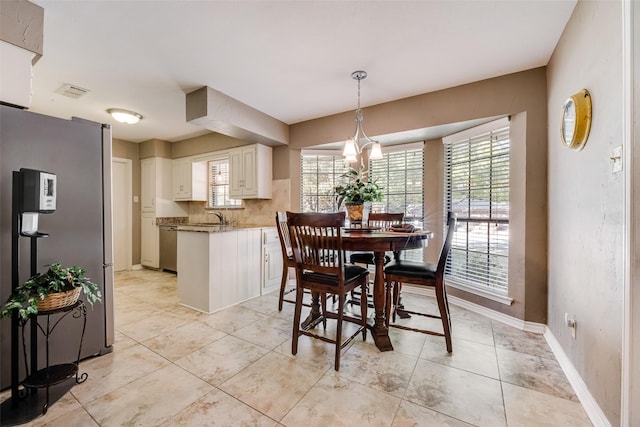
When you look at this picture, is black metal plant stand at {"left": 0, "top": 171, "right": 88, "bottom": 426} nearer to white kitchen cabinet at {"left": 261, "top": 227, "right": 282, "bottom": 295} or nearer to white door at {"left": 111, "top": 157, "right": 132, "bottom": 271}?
white kitchen cabinet at {"left": 261, "top": 227, "right": 282, "bottom": 295}

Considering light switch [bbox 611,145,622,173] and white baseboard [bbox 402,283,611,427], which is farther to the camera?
white baseboard [bbox 402,283,611,427]

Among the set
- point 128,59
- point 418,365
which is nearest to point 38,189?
point 128,59

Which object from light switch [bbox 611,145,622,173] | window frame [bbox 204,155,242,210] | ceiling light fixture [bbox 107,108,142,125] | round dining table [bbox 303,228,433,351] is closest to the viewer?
light switch [bbox 611,145,622,173]

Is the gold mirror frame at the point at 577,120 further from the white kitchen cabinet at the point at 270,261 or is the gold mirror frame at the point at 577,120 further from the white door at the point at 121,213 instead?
the white door at the point at 121,213

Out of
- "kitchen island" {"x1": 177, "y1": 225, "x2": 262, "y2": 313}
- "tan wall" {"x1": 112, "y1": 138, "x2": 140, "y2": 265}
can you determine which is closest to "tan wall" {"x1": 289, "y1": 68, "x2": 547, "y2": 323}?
"kitchen island" {"x1": 177, "y1": 225, "x2": 262, "y2": 313}

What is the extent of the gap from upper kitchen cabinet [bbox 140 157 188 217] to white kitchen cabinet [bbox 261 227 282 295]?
8.98ft

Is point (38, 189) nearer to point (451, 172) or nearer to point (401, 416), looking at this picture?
point (401, 416)

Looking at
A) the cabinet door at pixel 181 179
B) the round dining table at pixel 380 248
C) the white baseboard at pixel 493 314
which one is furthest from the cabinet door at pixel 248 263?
the cabinet door at pixel 181 179

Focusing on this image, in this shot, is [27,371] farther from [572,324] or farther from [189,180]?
[189,180]

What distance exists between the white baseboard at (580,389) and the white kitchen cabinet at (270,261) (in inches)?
116

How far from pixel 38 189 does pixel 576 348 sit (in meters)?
3.31

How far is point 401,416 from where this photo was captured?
1382mm

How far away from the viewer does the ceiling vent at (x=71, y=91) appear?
2795mm

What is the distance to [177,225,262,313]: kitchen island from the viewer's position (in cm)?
280
